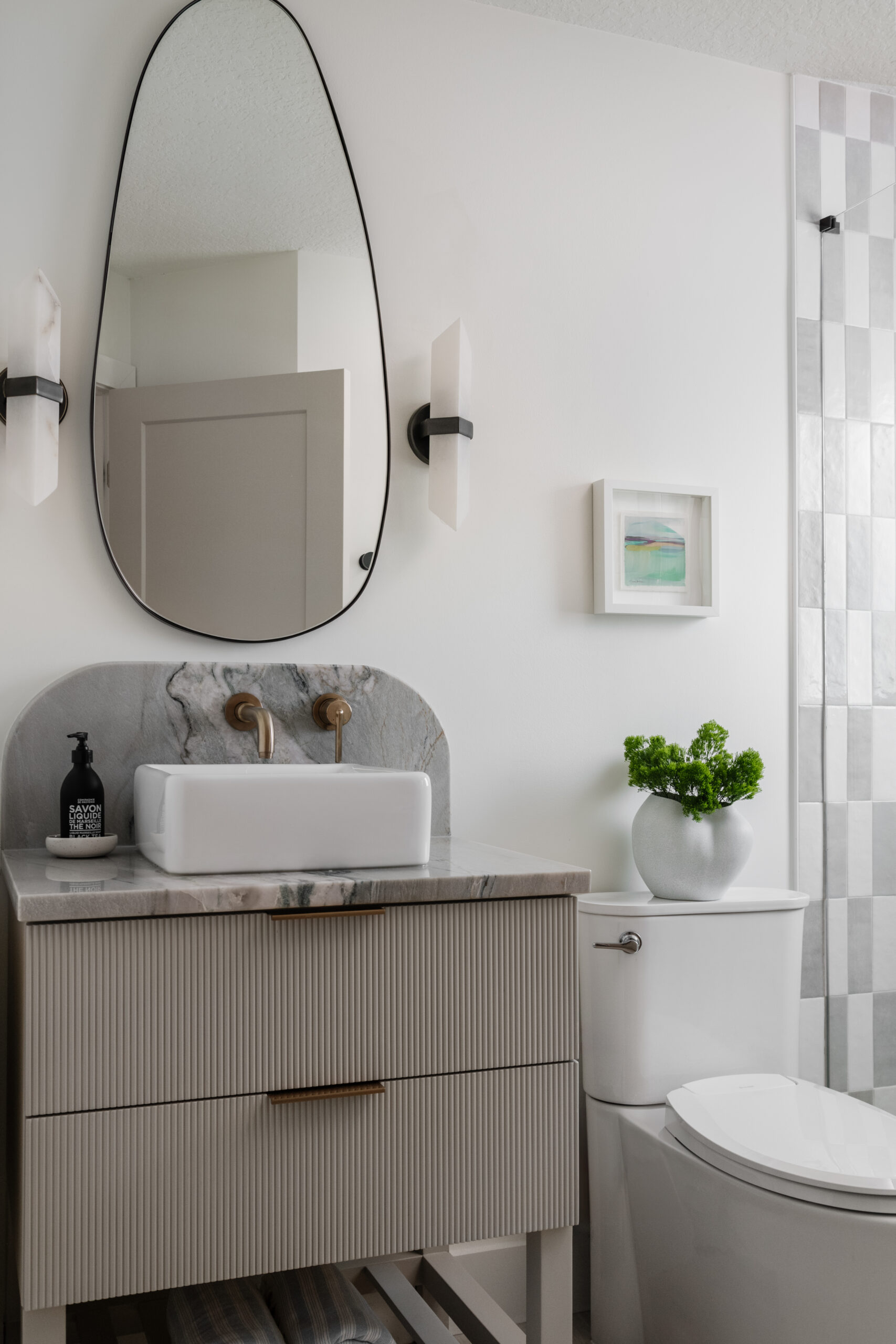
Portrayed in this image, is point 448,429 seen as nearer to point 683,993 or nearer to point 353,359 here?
point 353,359

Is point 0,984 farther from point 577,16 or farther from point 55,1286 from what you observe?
point 577,16

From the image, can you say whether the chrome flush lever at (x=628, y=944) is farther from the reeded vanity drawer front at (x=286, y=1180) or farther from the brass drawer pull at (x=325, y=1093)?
the brass drawer pull at (x=325, y=1093)

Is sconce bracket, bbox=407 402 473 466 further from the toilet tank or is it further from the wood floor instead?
the wood floor

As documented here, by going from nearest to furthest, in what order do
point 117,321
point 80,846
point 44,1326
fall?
point 44,1326 < point 80,846 < point 117,321

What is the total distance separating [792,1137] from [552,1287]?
0.40 metres

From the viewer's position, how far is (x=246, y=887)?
4.07 feet

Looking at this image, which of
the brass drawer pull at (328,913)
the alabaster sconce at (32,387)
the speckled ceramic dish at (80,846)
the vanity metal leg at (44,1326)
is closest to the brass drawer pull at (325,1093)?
the brass drawer pull at (328,913)

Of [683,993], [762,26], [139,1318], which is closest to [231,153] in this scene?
[762,26]

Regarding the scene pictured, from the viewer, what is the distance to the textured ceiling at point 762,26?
6.41ft

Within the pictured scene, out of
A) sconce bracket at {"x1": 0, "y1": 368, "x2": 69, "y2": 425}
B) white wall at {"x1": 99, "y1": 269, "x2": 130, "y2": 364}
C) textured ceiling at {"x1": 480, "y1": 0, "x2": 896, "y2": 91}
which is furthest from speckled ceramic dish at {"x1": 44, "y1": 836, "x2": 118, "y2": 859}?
textured ceiling at {"x1": 480, "y1": 0, "x2": 896, "y2": 91}

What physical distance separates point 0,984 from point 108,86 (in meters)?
1.40

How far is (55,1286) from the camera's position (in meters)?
1.17

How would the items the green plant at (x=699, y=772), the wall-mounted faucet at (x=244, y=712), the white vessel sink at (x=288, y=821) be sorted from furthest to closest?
the green plant at (x=699, y=772), the wall-mounted faucet at (x=244, y=712), the white vessel sink at (x=288, y=821)

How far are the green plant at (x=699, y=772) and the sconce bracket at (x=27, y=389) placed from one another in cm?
112
